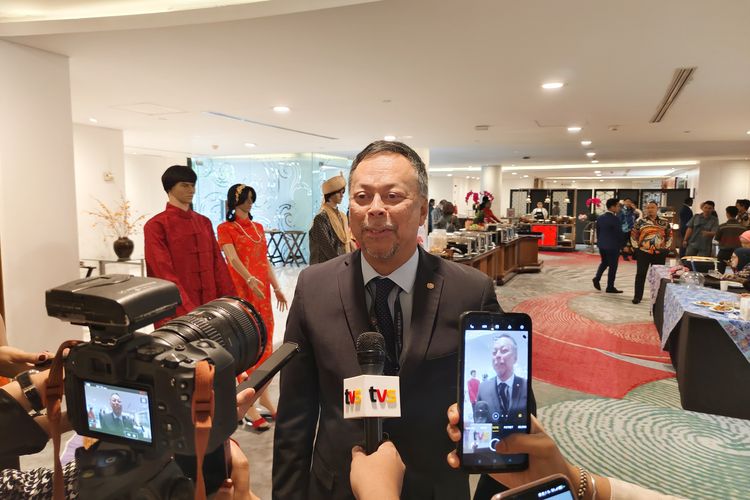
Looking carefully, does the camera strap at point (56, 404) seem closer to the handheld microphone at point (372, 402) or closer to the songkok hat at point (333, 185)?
the handheld microphone at point (372, 402)

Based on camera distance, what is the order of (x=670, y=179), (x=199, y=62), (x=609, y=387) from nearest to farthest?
(x=199, y=62) < (x=609, y=387) < (x=670, y=179)

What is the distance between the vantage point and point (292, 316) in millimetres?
1129

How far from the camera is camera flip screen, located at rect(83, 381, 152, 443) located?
2.21 feet

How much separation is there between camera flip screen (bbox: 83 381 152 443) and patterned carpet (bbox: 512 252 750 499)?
2758mm

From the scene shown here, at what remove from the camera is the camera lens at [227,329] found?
0.81m

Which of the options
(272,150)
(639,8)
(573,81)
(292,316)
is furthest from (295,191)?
(292,316)

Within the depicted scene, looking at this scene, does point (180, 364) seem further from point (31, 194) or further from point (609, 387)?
point (609, 387)

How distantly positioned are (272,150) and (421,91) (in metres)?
6.46

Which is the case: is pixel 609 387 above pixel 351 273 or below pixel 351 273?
below

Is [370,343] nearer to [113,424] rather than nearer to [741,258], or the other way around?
[113,424]

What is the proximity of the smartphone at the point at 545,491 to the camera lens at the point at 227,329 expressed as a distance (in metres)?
0.49

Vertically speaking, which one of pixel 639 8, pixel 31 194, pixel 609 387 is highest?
pixel 639 8

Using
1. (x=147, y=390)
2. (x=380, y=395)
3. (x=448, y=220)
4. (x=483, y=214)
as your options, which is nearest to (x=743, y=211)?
(x=483, y=214)

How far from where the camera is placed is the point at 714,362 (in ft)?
11.0
